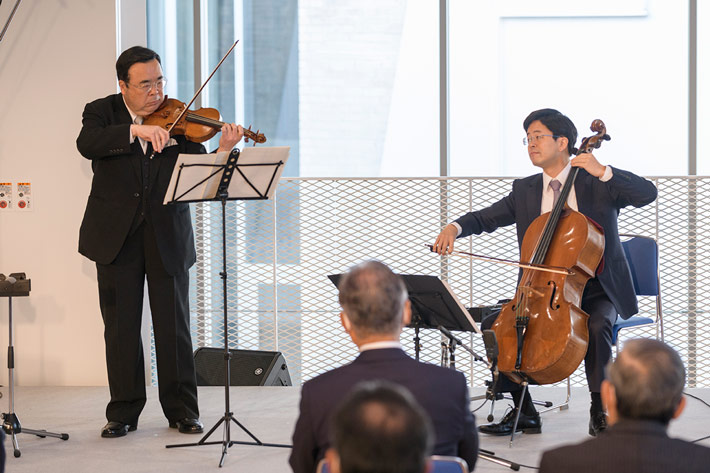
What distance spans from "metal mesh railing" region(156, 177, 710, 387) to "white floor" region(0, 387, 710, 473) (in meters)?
0.75

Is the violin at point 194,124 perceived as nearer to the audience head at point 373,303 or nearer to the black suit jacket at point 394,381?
the audience head at point 373,303

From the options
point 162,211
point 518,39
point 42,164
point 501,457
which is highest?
point 518,39

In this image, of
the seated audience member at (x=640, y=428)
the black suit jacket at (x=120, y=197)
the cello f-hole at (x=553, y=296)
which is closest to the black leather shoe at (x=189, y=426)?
the black suit jacket at (x=120, y=197)

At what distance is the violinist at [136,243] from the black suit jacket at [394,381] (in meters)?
1.82

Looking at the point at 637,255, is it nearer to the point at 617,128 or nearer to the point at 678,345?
the point at 678,345

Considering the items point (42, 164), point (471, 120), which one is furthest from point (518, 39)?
point (42, 164)

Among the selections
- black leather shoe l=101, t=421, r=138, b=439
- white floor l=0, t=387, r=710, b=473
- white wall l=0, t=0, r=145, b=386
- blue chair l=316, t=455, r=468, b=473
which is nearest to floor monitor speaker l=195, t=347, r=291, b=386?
white floor l=0, t=387, r=710, b=473

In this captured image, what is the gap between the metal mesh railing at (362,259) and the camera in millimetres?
4629

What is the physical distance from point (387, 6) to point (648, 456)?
194 inches

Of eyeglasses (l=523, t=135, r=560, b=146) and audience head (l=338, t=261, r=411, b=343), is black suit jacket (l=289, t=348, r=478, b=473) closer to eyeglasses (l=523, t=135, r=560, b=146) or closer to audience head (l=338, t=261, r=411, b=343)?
audience head (l=338, t=261, r=411, b=343)

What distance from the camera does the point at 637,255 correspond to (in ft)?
12.0

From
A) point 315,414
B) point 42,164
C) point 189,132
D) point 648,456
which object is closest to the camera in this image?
point 648,456

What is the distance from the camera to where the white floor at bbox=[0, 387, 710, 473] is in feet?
9.55

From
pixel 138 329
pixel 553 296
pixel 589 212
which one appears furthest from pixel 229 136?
pixel 589 212
